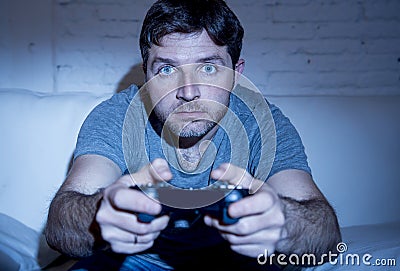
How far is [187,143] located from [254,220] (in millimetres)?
510

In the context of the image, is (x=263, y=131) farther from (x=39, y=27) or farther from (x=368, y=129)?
(x=39, y=27)

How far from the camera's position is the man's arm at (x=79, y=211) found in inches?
30.6

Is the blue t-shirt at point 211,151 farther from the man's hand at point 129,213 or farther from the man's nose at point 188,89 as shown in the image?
the man's hand at point 129,213

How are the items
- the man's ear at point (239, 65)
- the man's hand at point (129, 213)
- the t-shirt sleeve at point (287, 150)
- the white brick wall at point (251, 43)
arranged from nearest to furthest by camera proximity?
the man's hand at point (129, 213)
the t-shirt sleeve at point (287, 150)
the man's ear at point (239, 65)
the white brick wall at point (251, 43)

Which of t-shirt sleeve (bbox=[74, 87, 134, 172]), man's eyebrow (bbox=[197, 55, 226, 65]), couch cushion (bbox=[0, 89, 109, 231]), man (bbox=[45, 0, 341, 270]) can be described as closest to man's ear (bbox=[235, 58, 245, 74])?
man (bbox=[45, 0, 341, 270])

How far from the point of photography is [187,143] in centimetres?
113

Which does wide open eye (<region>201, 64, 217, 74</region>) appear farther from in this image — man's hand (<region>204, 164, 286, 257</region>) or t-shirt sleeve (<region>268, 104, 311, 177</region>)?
man's hand (<region>204, 164, 286, 257</region>)

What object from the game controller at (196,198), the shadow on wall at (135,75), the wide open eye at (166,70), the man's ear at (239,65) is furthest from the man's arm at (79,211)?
the shadow on wall at (135,75)

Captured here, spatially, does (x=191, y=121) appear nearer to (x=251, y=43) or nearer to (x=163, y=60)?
(x=163, y=60)

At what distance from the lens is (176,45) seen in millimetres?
1062

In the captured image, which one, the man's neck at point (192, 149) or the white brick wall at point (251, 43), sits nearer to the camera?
the man's neck at point (192, 149)

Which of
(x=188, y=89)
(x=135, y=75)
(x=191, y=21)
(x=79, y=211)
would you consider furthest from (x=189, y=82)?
(x=135, y=75)

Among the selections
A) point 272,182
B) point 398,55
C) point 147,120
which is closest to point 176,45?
point 147,120

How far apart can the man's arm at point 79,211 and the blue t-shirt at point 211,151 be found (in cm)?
6
